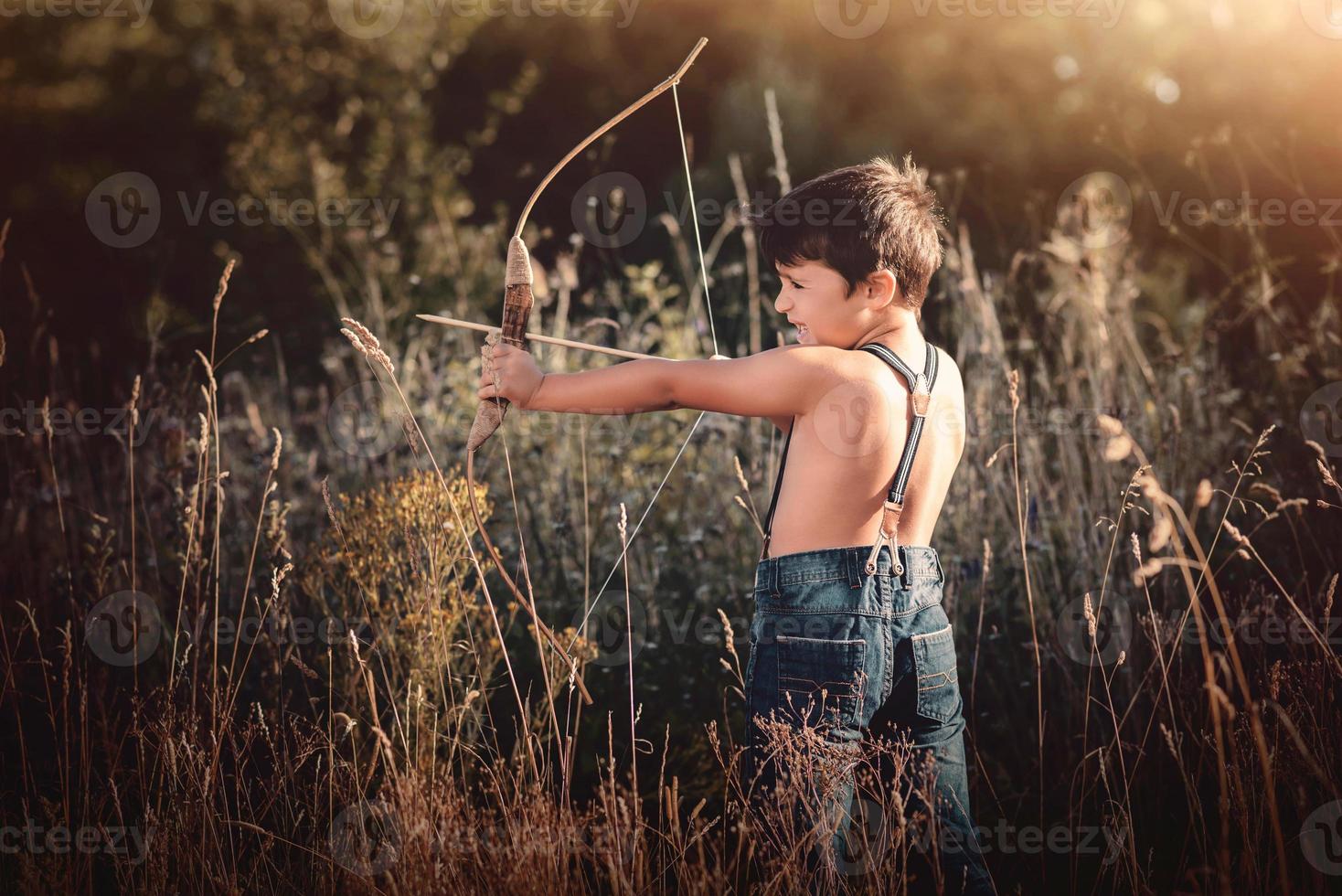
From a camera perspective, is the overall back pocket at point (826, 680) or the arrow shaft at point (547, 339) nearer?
the arrow shaft at point (547, 339)

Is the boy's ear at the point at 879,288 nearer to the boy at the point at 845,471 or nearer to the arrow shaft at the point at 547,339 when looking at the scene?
the boy at the point at 845,471

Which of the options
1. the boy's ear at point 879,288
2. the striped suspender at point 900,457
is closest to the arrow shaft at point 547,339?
the striped suspender at point 900,457

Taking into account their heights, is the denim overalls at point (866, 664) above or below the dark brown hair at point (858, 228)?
below

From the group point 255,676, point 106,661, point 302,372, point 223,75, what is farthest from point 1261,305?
point 223,75

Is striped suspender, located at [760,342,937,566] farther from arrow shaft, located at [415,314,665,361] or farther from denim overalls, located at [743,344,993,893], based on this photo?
arrow shaft, located at [415,314,665,361]

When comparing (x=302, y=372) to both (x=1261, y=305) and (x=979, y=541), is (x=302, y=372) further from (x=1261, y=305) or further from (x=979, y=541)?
(x=1261, y=305)

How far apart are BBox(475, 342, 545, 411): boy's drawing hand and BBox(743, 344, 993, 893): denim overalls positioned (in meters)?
0.52

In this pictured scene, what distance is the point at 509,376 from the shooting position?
2.05 m

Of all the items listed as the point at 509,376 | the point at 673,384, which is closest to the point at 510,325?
the point at 509,376

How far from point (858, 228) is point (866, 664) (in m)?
0.84

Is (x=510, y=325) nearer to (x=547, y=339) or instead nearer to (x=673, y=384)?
(x=547, y=339)

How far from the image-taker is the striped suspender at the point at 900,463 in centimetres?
212

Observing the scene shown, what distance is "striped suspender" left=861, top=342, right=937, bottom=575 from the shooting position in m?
2.12

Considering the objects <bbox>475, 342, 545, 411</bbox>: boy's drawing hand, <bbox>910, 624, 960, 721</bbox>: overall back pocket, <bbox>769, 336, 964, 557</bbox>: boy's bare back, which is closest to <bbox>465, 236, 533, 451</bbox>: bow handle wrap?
<bbox>475, 342, 545, 411</bbox>: boy's drawing hand
